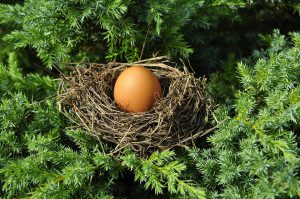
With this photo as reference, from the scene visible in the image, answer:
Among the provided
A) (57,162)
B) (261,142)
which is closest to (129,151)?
(57,162)

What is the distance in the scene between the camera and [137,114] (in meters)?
1.74

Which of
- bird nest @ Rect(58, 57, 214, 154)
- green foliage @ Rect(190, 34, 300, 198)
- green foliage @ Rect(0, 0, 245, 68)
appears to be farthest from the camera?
green foliage @ Rect(0, 0, 245, 68)

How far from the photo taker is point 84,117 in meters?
1.77

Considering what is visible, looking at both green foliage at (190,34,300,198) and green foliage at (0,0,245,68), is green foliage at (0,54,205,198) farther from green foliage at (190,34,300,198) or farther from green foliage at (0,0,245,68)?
green foliage at (0,0,245,68)

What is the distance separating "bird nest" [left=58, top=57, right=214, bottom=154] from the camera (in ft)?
5.55

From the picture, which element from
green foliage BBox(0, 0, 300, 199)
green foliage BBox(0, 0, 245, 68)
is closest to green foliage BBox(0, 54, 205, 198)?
green foliage BBox(0, 0, 300, 199)

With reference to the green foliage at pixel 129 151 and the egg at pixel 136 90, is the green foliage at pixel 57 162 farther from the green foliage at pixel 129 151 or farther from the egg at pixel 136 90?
the egg at pixel 136 90

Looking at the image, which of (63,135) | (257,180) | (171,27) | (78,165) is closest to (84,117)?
(63,135)

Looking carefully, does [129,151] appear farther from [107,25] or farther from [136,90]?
[107,25]

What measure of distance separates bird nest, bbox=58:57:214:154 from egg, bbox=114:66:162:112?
0.04 meters

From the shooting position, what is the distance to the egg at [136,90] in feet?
5.79

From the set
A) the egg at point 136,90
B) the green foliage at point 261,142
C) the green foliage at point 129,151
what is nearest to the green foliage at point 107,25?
the green foliage at point 129,151

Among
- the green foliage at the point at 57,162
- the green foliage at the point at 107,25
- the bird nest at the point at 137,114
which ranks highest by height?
the green foliage at the point at 107,25

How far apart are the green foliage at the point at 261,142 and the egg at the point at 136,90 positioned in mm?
298
